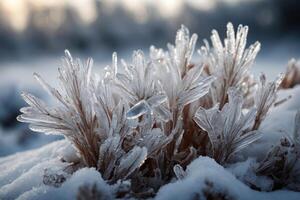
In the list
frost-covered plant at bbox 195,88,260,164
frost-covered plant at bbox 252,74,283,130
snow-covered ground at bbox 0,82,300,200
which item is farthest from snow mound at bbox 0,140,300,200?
frost-covered plant at bbox 252,74,283,130

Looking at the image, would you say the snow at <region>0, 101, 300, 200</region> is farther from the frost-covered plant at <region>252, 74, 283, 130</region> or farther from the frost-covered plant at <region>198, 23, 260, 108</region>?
the frost-covered plant at <region>198, 23, 260, 108</region>

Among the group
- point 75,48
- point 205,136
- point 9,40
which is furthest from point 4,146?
point 75,48

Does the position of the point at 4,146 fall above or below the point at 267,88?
above

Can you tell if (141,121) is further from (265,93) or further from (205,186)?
(265,93)

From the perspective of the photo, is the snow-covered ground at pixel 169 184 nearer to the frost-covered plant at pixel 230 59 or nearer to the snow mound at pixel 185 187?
the snow mound at pixel 185 187

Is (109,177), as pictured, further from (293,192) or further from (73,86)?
(293,192)

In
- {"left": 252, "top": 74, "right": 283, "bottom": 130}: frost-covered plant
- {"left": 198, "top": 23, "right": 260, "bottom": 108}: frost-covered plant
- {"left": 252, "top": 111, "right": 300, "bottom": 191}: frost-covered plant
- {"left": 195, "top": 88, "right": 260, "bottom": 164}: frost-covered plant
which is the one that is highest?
{"left": 198, "top": 23, "right": 260, "bottom": 108}: frost-covered plant

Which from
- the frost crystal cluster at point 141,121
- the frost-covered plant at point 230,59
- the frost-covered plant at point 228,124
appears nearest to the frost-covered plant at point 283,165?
the frost crystal cluster at point 141,121

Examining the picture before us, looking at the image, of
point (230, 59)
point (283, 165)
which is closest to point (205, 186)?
point (283, 165)

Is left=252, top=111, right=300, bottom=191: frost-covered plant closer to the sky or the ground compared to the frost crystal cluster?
closer to the ground
